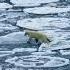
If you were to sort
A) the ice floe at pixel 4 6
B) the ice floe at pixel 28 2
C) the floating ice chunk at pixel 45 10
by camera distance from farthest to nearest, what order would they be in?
the ice floe at pixel 28 2, the ice floe at pixel 4 6, the floating ice chunk at pixel 45 10

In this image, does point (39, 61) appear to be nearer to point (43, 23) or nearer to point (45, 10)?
point (43, 23)

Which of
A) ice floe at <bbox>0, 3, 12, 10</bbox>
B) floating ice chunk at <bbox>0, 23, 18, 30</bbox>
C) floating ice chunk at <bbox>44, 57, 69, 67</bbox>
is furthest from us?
ice floe at <bbox>0, 3, 12, 10</bbox>

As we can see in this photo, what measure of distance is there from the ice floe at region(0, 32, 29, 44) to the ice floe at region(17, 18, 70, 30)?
0.21 meters

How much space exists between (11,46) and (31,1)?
1402 mm

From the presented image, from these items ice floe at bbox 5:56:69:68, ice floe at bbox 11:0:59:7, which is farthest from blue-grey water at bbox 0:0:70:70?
ice floe at bbox 11:0:59:7

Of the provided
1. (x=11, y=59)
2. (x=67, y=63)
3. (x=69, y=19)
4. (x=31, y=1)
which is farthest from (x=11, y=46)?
(x=31, y=1)

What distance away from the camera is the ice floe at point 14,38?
2795mm

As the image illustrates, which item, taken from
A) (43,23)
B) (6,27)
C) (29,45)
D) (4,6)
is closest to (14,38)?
(29,45)

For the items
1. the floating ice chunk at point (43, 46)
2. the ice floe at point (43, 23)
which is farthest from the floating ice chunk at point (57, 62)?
the ice floe at point (43, 23)

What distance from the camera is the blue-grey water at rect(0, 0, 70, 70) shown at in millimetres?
2387

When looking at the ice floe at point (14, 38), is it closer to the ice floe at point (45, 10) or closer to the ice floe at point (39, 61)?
the ice floe at point (39, 61)

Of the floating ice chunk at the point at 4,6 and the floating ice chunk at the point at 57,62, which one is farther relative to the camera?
the floating ice chunk at the point at 4,6

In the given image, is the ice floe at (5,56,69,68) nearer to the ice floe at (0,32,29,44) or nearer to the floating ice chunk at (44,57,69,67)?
the floating ice chunk at (44,57,69,67)

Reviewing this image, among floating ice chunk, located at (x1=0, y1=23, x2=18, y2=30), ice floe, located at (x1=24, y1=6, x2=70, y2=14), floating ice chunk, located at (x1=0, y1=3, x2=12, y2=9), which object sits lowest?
floating ice chunk, located at (x1=0, y1=23, x2=18, y2=30)
